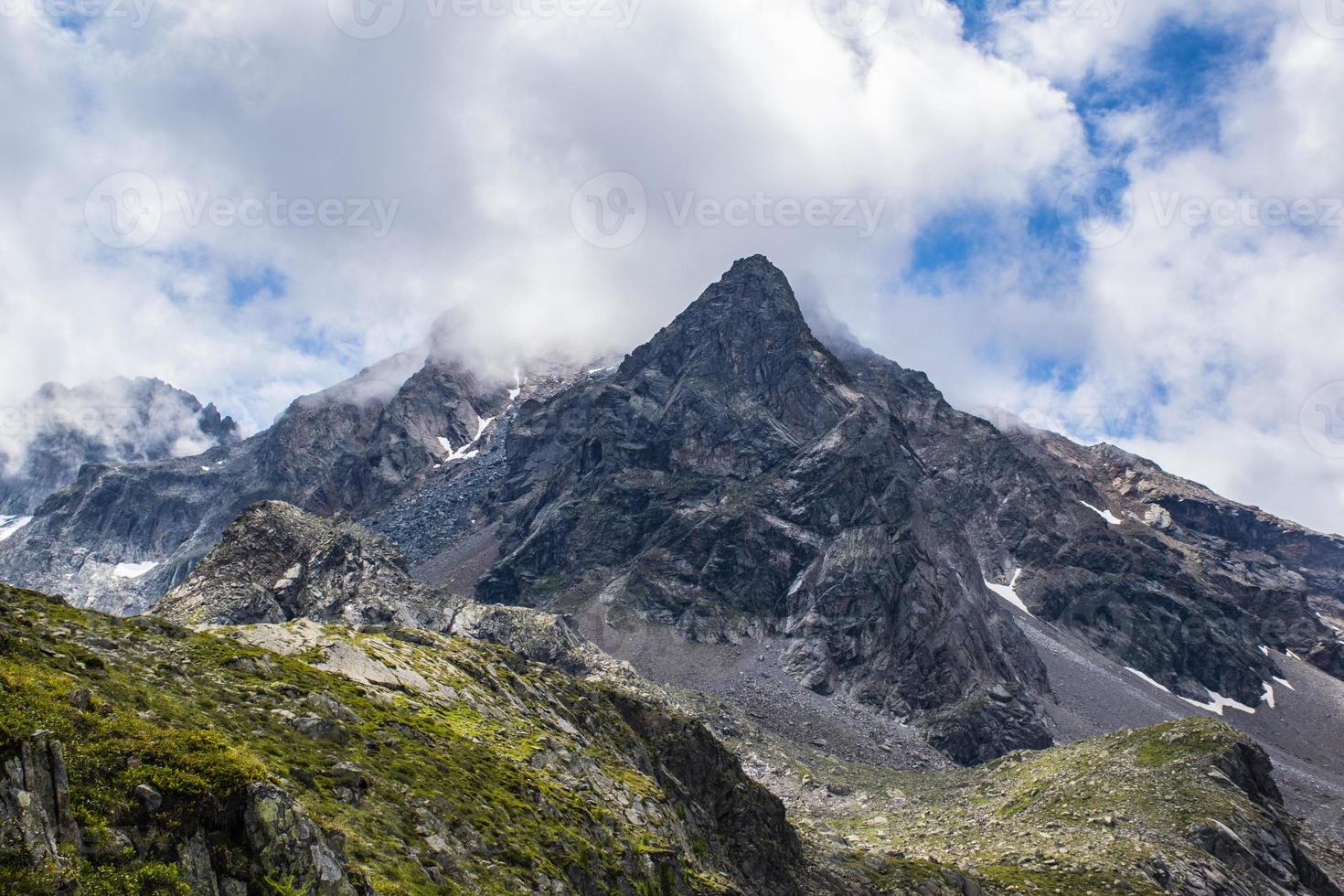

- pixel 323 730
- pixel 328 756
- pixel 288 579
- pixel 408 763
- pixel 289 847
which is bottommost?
pixel 288 579

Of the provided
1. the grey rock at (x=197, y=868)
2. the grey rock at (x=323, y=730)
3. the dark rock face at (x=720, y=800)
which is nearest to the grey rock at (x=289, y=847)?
the grey rock at (x=197, y=868)

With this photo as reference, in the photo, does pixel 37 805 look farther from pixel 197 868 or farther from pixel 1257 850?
pixel 1257 850

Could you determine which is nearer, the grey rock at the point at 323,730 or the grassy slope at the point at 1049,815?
the grey rock at the point at 323,730

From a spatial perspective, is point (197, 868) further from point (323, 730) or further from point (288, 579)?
point (288, 579)

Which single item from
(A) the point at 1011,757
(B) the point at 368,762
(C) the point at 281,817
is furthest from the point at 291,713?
(A) the point at 1011,757

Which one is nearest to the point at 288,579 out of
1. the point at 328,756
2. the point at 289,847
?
the point at 328,756

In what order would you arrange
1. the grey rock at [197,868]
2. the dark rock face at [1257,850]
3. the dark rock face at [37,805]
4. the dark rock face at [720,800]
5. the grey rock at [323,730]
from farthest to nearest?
the dark rock face at [1257,850], the dark rock face at [720,800], the grey rock at [323,730], the grey rock at [197,868], the dark rock face at [37,805]

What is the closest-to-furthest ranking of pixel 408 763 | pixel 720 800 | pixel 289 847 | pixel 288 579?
pixel 289 847
pixel 408 763
pixel 720 800
pixel 288 579

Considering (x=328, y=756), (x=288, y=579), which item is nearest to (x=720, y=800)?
(x=328, y=756)

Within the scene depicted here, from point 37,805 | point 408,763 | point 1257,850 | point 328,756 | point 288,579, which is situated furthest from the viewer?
point 288,579

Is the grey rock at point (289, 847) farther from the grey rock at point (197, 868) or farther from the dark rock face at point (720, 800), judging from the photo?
the dark rock face at point (720, 800)

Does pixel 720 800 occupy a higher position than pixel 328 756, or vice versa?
pixel 328 756

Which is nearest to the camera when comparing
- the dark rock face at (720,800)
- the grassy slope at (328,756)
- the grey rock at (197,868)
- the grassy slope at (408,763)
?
the grey rock at (197,868)

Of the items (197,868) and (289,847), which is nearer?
(197,868)
